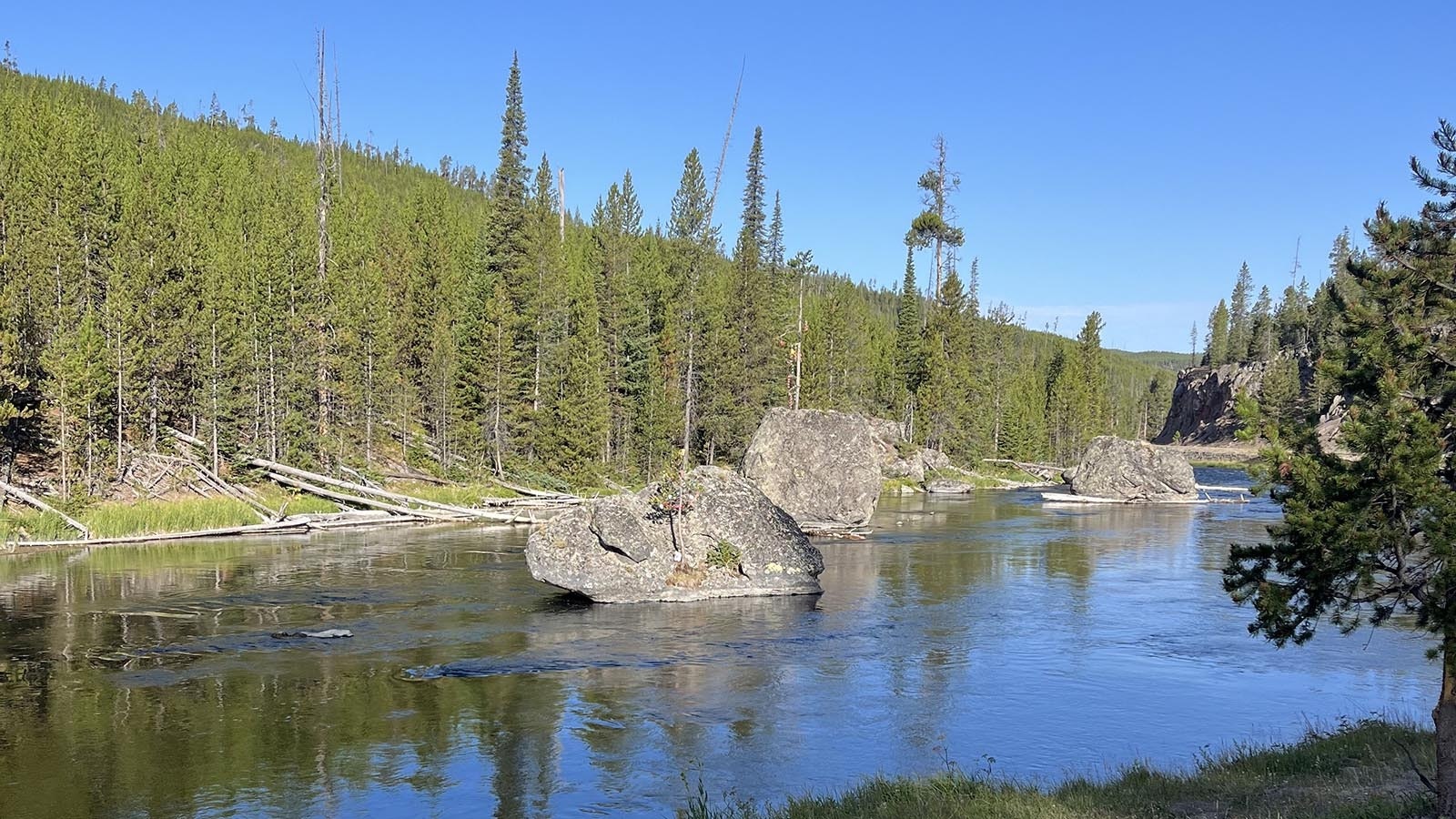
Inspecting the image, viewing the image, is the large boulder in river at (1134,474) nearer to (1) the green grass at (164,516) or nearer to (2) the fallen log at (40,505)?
(1) the green grass at (164,516)

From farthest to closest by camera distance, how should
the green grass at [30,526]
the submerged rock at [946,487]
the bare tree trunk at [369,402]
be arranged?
the submerged rock at [946,487]
the bare tree trunk at [369,402]
the green grass at [30,526]

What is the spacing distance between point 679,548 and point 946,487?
5423 cm

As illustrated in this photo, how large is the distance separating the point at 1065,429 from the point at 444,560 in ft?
315

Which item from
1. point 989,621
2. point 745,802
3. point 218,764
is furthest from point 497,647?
point 989,621

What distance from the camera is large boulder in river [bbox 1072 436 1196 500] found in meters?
71.9

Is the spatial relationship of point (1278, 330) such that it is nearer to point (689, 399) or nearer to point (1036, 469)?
point (1036, 469)

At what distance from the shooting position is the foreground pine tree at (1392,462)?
962cm

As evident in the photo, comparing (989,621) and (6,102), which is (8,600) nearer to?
(989,621)

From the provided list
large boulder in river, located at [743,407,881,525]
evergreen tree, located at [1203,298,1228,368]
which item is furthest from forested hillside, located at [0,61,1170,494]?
evergreen tree, located at [1203,298,1228,368]

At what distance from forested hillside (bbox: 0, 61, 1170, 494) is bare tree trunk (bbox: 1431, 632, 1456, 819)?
25732 mm

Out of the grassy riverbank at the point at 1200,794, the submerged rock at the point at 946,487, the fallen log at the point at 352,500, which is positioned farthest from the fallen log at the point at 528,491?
the grassy riverbank at the point at 1200,794

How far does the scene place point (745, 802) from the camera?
567 inches

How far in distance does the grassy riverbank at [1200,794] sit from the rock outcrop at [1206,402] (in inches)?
5326

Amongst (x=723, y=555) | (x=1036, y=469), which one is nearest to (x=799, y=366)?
(x=1036, y=469)
